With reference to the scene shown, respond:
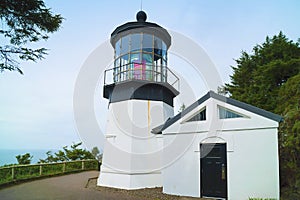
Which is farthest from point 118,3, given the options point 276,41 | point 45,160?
point 276,41

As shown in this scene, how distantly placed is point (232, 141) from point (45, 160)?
13074 mm

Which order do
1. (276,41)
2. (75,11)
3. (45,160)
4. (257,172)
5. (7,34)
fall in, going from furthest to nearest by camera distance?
(276,41)
(45,160)
(75,11)
(257,172)
(7,34)

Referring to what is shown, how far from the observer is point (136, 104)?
9406 mm

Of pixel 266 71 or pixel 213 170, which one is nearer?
pixel 213 170

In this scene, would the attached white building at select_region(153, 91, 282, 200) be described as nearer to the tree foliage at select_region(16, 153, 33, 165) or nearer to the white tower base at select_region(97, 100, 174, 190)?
the white tower base at select_region(97, 100, 174, 190)

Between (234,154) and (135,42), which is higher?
(135,42)

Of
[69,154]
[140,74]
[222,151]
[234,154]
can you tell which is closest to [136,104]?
[140,74]

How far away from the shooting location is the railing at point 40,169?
9.68m

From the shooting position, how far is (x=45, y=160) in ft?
50.4

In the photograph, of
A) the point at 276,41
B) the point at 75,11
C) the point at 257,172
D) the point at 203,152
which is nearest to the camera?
the point at 257,172

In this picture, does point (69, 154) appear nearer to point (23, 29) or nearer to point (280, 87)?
point (23, 29)

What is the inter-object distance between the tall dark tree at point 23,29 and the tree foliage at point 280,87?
25.8 ft

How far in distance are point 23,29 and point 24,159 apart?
10.2 meters

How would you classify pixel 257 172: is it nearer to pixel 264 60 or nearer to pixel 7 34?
pixel 7 34
